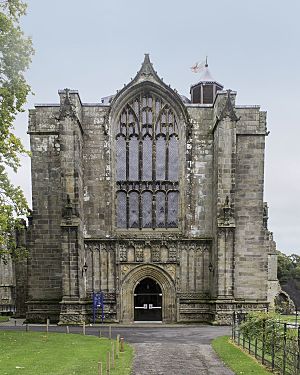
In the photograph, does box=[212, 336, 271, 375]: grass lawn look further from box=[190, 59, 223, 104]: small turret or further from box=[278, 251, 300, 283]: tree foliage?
box=[278, 251, 300, 283]: tree foliage

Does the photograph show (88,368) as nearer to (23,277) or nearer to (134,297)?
(134,297)

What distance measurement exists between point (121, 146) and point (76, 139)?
12.3ft

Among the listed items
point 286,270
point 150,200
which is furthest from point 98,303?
point 286,270

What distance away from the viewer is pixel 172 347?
57.6 feet

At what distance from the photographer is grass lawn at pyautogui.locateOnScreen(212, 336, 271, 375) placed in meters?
13.0

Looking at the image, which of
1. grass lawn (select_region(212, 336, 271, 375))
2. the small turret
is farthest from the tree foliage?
grass lawn (select_region(212, 336, 271, 375))

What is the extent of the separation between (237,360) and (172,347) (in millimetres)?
3758

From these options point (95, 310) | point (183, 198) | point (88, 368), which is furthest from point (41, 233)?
point (88, 368)

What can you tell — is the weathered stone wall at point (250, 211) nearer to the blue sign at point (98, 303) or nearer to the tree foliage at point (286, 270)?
the blue sign at point (98, 303)

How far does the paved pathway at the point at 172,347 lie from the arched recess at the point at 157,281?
171 cm

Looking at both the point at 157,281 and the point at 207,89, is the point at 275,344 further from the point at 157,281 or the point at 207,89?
the point at 207,89

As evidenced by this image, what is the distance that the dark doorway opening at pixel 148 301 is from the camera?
28203 millimetres

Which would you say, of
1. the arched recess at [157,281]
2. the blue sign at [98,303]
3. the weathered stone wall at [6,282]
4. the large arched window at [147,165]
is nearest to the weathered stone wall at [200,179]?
the large arched window at [147,165]

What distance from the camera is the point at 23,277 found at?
101ft
